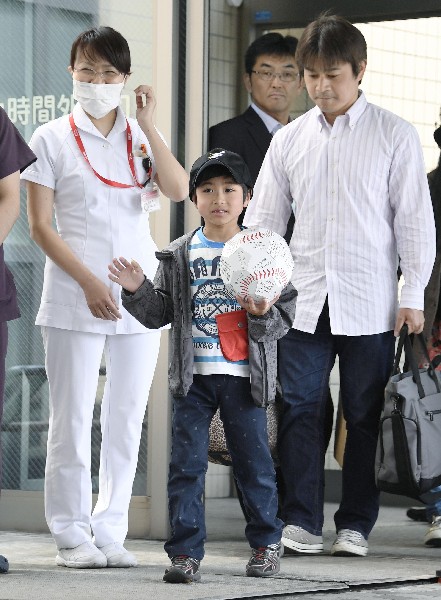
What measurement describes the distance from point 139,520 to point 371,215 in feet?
5.31

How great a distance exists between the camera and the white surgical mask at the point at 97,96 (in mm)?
4762

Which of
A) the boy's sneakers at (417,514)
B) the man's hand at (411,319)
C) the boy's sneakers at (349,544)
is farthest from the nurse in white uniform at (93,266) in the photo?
the boy's sneakers at (417,514)

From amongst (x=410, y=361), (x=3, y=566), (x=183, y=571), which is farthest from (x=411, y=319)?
(x=3, y=566)

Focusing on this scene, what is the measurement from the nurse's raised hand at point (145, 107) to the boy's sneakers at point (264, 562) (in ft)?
4.77

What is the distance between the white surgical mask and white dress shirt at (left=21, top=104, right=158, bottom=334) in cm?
6

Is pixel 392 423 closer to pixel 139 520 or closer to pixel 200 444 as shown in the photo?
pixel 200 444

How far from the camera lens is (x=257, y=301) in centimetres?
425

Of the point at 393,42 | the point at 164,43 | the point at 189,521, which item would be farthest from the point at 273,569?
the point at 393,42

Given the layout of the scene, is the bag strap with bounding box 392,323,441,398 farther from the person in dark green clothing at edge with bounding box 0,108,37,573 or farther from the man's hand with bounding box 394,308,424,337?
the person in dark green clothing at edge with bounding box 0,108,37,573

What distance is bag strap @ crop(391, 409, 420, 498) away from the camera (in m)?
4.84

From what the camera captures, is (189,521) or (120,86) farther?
(120,86)

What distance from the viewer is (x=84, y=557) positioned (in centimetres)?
474

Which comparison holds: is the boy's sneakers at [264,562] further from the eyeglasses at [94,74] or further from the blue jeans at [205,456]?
the eyeglasses at [94,74]

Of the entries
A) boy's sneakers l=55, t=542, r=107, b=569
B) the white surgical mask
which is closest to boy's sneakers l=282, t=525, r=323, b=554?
boy's sneakers l=55, t=542, r=107, b=569
